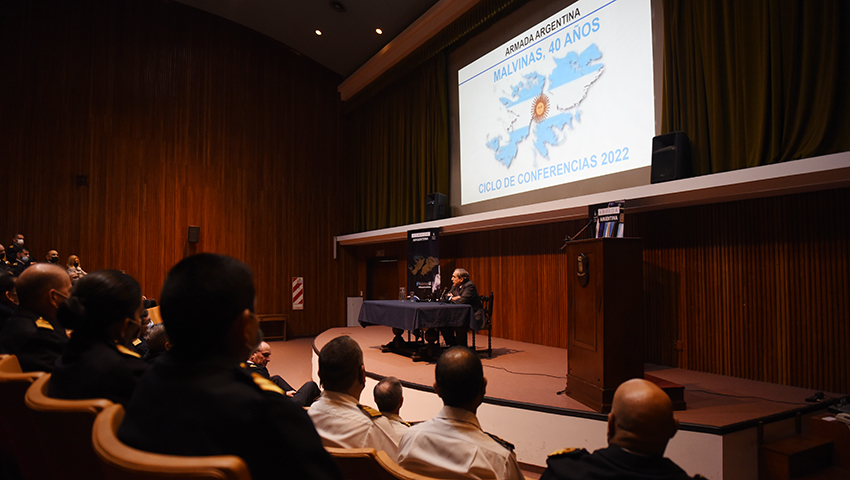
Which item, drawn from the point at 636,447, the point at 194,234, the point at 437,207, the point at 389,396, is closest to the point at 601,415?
the point at 389,396

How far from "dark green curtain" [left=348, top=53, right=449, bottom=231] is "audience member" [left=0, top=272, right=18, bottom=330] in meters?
5.86

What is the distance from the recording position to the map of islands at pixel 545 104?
5.45m

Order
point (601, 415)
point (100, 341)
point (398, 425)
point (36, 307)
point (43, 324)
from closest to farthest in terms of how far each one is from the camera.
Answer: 1. point (100, 341)
2. point (398, 425)
3. point (43, 324)
4. point (36, 307)
5. point (601, 415)

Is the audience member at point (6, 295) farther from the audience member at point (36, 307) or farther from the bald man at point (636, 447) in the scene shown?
the bald man at point (636, 447)

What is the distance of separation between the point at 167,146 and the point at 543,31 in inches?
268

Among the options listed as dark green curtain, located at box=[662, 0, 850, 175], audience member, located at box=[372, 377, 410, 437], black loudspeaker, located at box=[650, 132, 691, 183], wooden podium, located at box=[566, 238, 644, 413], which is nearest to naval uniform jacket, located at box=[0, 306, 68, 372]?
audience member, located at box=[372, 377, 410, 437]

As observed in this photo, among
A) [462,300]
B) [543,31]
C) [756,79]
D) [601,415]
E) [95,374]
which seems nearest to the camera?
[95,374]

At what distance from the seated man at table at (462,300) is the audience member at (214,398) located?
14.6 feet

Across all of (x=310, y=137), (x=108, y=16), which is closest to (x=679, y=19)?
(x=310, y=137)

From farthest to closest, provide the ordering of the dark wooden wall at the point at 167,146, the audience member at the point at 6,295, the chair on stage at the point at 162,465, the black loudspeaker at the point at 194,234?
the black loudspeaker at the point at 194,234, the dark wooden wall at the point at 167,146, the audience member at the point at 6,295, the chair on stage at the point at 162,465

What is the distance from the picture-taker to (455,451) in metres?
1.50

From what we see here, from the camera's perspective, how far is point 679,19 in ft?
15.5

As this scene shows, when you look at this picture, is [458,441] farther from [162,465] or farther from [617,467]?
[162,465]

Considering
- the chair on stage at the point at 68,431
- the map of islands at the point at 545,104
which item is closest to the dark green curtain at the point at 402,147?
the map of islands at the point at 545,104
